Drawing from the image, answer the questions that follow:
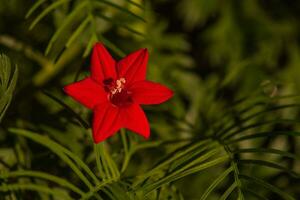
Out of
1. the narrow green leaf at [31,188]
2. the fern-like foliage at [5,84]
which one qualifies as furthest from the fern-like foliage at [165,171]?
the fern-like foliage at [5,84]

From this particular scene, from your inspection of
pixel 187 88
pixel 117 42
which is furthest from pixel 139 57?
pixel 187 88

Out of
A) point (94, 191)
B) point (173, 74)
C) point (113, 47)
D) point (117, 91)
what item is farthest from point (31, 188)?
point (173, 74)

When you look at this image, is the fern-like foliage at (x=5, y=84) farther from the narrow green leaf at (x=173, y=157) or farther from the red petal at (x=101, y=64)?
the narrow green leaf at (x=173, y=157)

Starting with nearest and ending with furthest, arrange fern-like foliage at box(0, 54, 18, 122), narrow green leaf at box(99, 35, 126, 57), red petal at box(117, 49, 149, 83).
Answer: fern-like foliage at box(0, 54, 18, 122)
red petal at box(117, 49, 149, 83)
narrow green leaf at box(99, 35, 126, 57)

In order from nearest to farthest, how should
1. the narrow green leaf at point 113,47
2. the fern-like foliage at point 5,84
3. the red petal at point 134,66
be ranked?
the fern-like foliage at point 5,84 → the red petal at point 134,66 → the narrow green leaf at point 113,47

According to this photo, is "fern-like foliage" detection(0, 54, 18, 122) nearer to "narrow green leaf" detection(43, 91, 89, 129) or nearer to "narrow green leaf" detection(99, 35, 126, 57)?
"narrow green leaf" detection(43, 91, 89, 129)

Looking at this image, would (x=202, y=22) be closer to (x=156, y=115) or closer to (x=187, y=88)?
(x=187, y=88)

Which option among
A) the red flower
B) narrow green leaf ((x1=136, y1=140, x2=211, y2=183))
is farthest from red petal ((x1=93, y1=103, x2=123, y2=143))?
narrow green leaf ((x1=136, y1=140, x2=211, y2=183))
